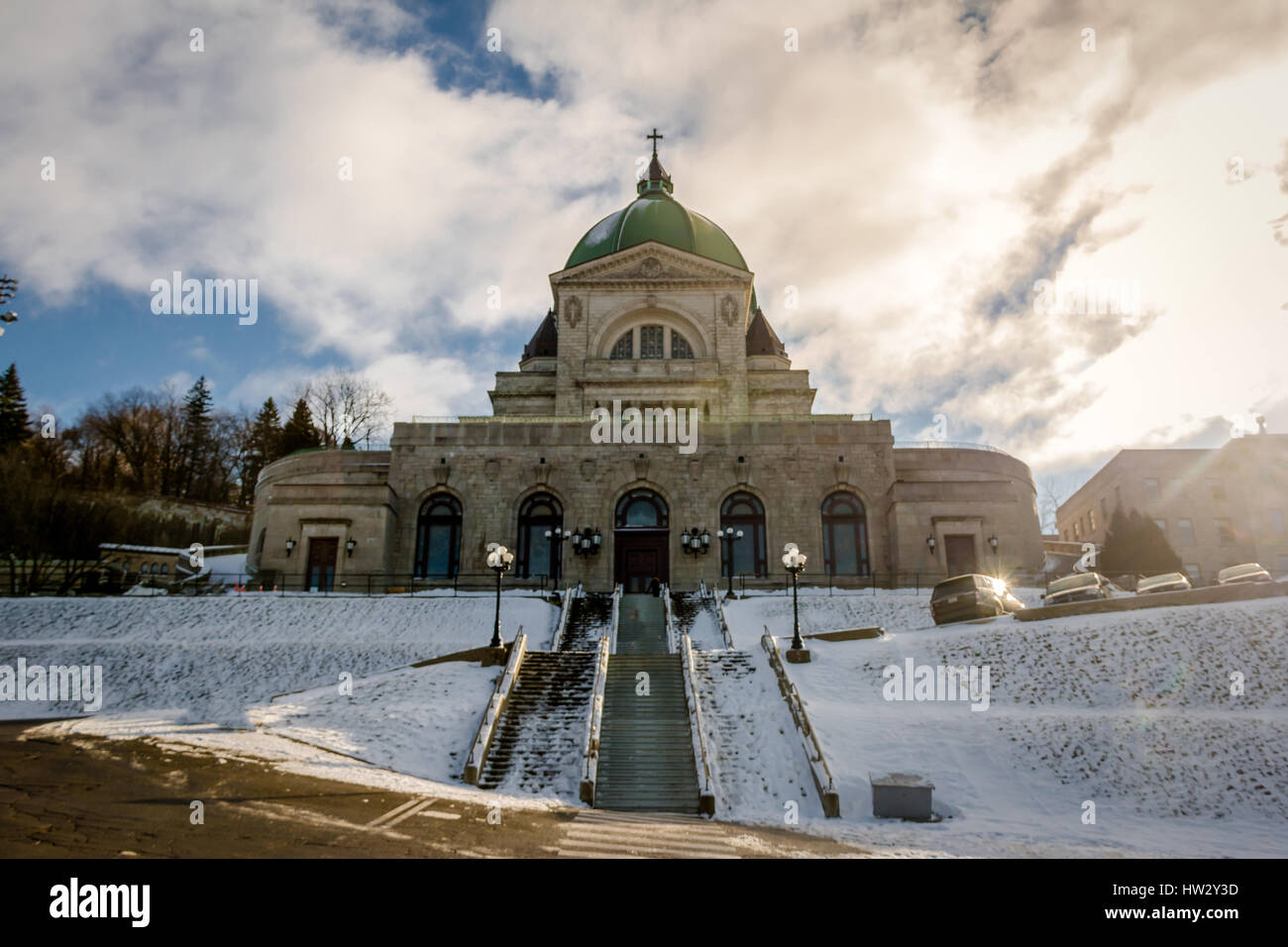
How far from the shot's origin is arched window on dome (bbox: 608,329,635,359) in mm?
47375

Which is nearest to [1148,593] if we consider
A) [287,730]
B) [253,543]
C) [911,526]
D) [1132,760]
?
[1132,760]

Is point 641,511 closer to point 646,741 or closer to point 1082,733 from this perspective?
point 646,741

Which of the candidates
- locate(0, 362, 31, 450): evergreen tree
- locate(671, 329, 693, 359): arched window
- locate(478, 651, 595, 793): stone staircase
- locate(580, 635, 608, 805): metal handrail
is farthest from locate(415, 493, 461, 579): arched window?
locate(0, 362, 31, 450): evergreen tree

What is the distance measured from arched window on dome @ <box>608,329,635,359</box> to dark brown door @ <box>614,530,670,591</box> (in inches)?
559

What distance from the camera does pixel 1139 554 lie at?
38406 millimetres

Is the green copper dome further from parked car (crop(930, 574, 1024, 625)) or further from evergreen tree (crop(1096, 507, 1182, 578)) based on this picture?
parked car (crop(930, 574, 1024, 625))

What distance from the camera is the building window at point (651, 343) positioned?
155 feet

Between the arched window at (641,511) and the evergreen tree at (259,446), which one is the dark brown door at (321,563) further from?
the evergreen tree at (259,446)

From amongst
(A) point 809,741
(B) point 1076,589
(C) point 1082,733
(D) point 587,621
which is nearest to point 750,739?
(A) point 809,741

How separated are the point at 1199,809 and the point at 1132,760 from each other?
4.97 feet
